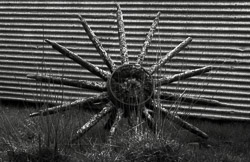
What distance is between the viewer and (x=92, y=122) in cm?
507

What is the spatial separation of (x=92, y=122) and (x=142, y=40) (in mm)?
2908

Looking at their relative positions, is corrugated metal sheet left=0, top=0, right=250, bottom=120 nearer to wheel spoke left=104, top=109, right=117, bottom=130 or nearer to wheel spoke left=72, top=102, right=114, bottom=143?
wheel spoke left=104, top=109, right=117, bottom=130

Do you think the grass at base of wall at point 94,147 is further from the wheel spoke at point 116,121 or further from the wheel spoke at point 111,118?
the wheel spoke at point 111,118

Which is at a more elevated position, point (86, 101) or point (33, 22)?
point (33, 22)

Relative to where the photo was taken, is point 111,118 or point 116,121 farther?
point 111,118

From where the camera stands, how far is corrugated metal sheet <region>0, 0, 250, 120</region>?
7172 mm

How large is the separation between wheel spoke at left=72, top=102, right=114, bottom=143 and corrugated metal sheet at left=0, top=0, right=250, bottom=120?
1508mm

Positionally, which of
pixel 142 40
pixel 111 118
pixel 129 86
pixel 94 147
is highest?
pixel 142 40

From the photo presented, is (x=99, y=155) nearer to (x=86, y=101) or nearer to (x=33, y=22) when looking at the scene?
(x=86, y=101)

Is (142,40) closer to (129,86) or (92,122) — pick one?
(129,86)

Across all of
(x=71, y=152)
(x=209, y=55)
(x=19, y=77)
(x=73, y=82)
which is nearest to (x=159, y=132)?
(x=71, y=152)

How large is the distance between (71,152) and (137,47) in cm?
345

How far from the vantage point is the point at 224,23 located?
7.20 meters

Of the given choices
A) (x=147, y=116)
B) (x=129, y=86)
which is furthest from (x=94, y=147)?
(x=129, y=86)
